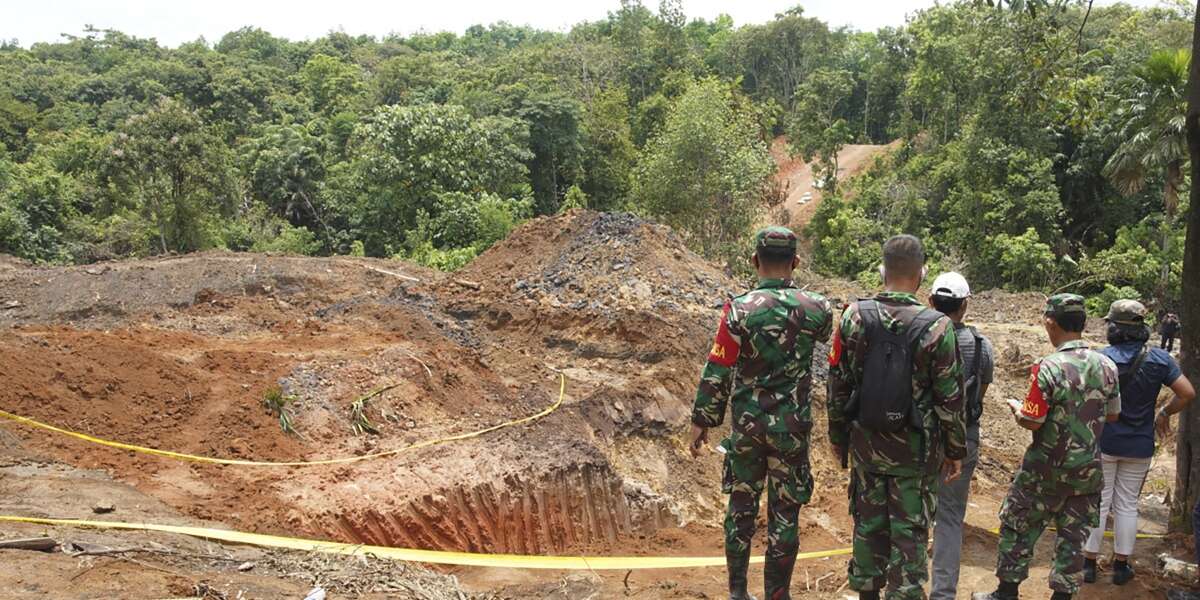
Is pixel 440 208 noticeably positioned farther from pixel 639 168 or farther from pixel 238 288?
pixel 238 288

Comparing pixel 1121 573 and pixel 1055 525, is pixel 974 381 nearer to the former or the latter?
pixel 1055 525

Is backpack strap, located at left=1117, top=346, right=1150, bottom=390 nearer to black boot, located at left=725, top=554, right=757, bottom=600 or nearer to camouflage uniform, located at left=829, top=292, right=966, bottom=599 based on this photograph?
camouflage uniform, located at left=829, top=292, right=966, bottom=599

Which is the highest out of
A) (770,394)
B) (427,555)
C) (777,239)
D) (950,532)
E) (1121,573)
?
(777,239)

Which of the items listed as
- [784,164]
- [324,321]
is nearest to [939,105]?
[784,164]

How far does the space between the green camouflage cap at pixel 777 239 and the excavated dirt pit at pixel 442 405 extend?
232cm

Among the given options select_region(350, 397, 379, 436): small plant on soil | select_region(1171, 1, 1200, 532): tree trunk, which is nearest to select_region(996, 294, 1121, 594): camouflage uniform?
select_region(1171, 1, 1200, 532): tree trunk

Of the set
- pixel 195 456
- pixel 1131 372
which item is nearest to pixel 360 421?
pixel 195 456

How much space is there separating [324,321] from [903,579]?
1028cm

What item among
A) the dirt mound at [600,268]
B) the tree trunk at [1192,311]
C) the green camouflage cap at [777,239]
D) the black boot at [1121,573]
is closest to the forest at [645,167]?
the dirt mound at [600,268]

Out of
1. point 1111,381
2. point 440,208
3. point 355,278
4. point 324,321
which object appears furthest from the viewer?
point 440,208

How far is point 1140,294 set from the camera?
17875 mm

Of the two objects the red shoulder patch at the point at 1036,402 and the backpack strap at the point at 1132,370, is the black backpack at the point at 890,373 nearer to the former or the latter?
the red shoulder patch at the point at 1036,402

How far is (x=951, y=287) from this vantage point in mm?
3834

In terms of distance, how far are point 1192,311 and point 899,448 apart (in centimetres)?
315
